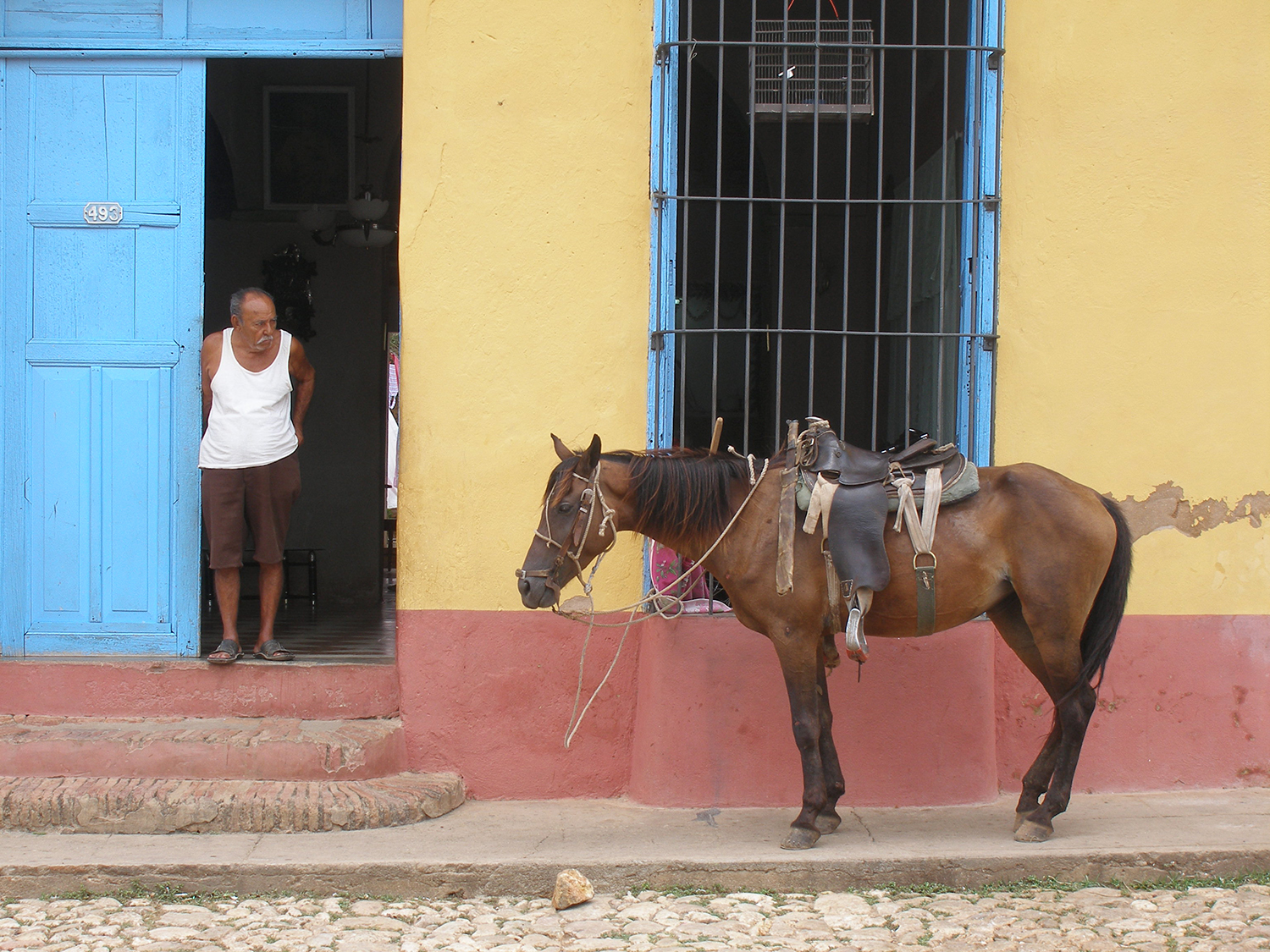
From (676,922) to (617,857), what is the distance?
464 mm

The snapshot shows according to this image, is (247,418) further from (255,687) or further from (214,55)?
(214,55)

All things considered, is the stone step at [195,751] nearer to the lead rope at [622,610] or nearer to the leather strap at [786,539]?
the lead rope at [622,610]

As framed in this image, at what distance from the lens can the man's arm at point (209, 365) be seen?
5312 mm

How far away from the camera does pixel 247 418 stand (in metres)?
5.23

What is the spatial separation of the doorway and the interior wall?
0.4 inches

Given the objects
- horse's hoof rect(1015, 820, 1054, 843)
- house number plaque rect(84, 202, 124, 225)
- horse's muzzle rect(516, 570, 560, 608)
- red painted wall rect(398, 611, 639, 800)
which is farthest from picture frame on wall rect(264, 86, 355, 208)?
horse's hoof rect(1015, 820, 1054, 843)

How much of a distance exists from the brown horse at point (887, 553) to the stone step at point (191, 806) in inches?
48.6

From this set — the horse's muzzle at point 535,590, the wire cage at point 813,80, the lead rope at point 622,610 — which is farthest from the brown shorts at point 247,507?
the wire cage at point 813,80

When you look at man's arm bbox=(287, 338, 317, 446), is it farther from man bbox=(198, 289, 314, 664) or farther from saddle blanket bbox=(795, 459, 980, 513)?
saddle blanket bbox=(795, 459, 980, 513)

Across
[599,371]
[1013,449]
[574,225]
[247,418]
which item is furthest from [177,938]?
[1013,449]

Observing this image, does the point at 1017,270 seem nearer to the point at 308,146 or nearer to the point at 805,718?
the point at 805,718

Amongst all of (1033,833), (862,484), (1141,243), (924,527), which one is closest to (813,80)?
(1141,243)

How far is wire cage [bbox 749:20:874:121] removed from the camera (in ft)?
16.9

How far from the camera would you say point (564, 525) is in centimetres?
429
